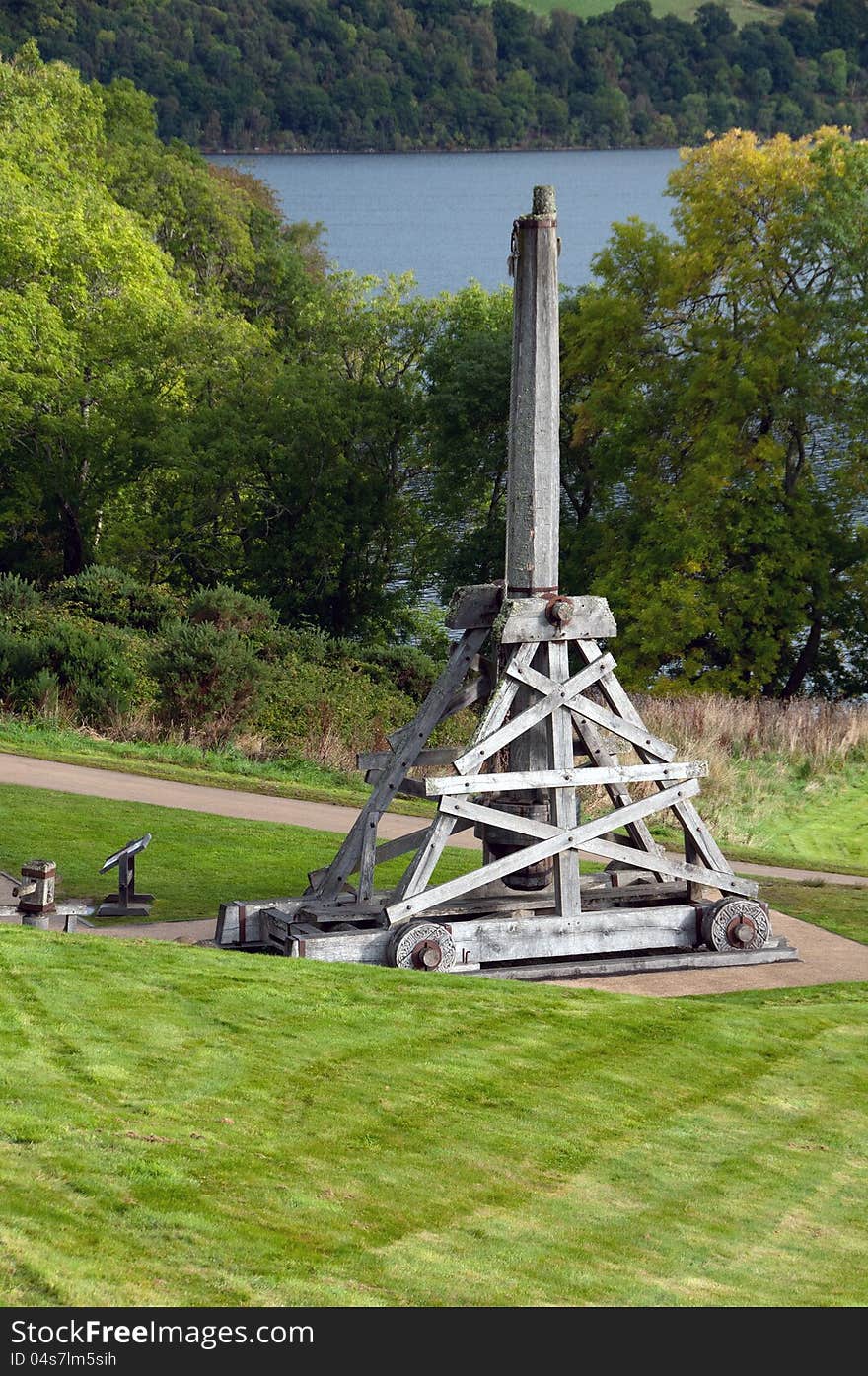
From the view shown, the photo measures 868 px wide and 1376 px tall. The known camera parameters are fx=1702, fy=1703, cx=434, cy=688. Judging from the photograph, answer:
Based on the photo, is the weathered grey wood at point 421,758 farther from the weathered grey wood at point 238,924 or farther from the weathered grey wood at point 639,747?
the weathered grey wood at point 238,924

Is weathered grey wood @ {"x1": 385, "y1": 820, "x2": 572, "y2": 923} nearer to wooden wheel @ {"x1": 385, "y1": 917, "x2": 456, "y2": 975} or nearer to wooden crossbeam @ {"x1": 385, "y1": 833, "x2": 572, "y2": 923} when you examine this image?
wooden crossbeam @ {"x1": 385, "y1": 833, "x2": 572, "y2": 923}

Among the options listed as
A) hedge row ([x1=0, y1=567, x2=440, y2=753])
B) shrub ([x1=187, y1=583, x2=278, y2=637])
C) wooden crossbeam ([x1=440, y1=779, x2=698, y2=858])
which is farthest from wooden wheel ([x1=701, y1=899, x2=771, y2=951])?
shrub ([x1=187, y1=583, x2=278, y2=637])

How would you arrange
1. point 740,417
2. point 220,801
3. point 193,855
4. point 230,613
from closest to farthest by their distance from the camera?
point 193,855 < point 220,801 < point 230,613 < point 740,417

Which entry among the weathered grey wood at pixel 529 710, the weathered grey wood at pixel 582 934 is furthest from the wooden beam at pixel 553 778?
the weathered grey wood at pixel 582 934

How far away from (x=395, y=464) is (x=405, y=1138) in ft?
115

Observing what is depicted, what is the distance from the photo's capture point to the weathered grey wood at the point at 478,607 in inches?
487

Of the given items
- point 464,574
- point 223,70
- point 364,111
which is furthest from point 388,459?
point 364,111

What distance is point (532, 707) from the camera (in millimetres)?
11828

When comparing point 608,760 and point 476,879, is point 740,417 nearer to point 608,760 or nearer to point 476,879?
point 608,760

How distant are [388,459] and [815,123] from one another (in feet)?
250

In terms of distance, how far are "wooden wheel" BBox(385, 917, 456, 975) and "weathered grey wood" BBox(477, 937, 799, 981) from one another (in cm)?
34

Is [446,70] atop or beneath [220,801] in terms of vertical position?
atop

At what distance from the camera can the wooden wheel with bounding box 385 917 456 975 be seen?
37.5 ft

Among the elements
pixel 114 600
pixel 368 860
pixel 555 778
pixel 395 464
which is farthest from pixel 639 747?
pixel 395 464
